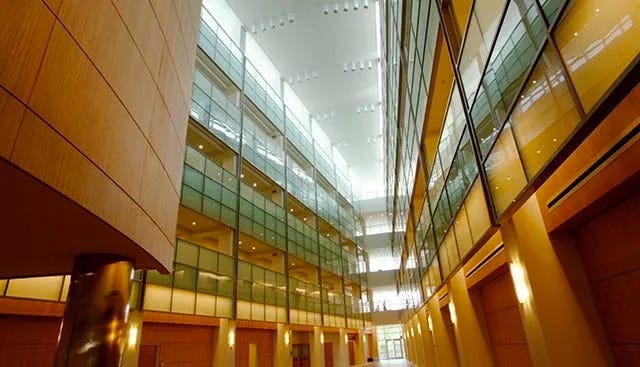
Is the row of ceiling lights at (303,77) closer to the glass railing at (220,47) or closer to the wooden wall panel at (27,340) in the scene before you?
the glass railing at (220,47)

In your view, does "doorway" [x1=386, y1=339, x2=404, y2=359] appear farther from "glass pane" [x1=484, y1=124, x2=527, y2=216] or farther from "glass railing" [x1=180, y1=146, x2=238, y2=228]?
"glass pane" [x1=484, y1=124, x2=527, y2=216]

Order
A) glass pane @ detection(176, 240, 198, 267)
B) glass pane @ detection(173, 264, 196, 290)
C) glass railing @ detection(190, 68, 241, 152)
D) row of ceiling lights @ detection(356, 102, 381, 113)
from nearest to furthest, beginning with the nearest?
glass pane @ detection(173, 264, 196, 290) < glass pane @ detection(176, 240, 198, 267) < glass railing @ detection(190, 68, 241, 152) < row of ceiling lights @ detection(356, 102, 381, 113)

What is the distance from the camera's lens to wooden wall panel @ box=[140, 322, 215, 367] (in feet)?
46.5

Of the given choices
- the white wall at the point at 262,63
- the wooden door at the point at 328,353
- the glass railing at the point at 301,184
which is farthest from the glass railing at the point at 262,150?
the wooden door at the point at 328,353

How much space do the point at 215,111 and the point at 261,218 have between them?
646cm

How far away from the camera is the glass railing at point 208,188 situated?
52.9 feet

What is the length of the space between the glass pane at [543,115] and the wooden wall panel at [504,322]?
5022 millimetres

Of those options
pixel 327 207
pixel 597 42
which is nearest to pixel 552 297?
pixel 597 42

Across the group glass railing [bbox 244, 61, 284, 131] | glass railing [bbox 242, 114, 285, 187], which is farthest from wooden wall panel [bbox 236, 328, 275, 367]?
glass railing [bbox 244, 61, 284, 131]

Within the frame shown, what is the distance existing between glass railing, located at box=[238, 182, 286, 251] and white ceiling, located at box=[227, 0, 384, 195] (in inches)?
428

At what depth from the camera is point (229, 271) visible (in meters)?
17.5

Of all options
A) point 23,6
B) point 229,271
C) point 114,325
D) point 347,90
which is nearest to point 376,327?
point 347,90

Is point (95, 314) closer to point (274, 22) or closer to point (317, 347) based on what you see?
point (274, 22)

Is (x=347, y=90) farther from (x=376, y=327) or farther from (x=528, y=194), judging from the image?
(x=376, y=327)
